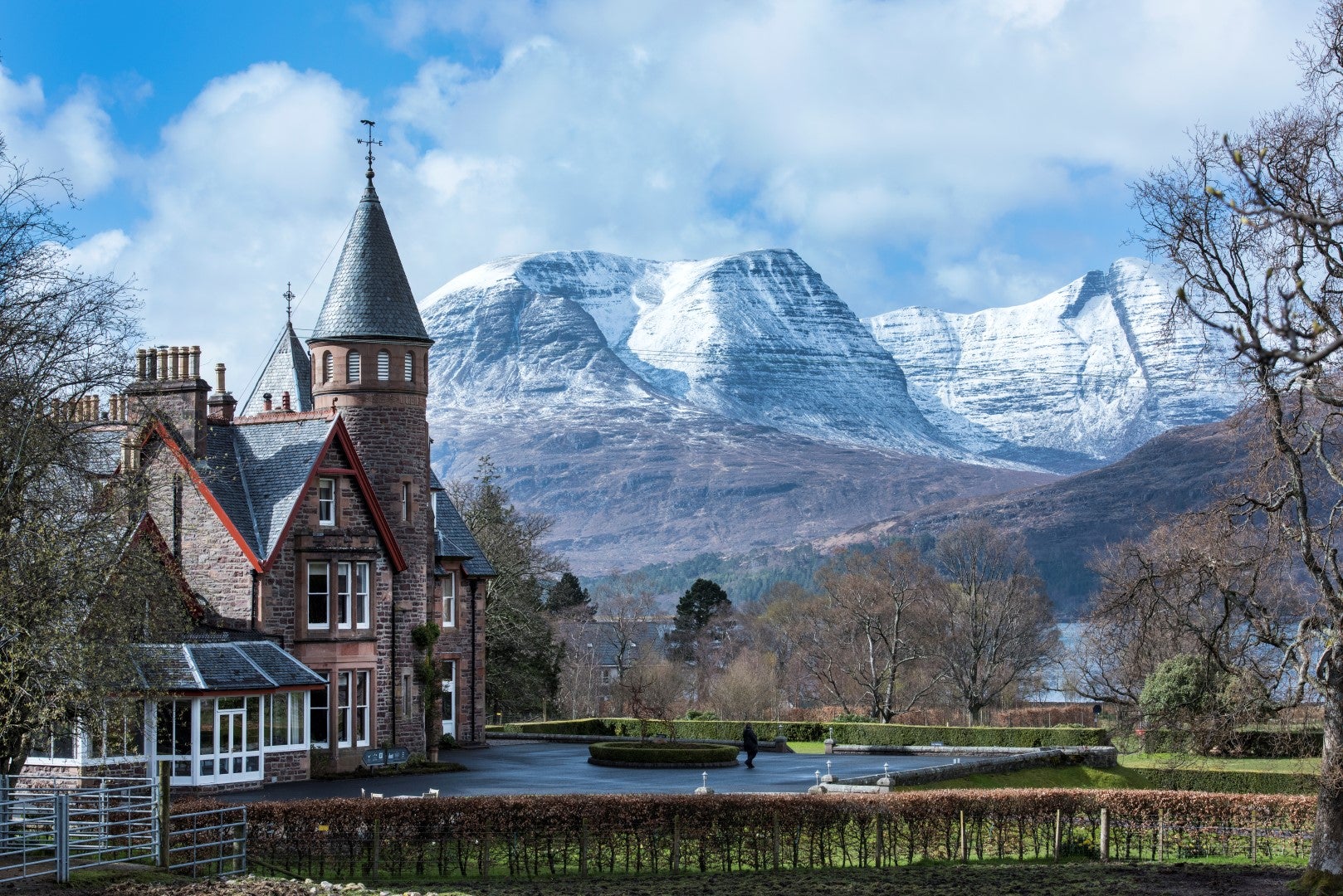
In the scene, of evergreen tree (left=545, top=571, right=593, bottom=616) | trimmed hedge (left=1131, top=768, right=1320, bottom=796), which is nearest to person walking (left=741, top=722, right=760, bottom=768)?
trimmed hedge (left=1131, top=768, right=1320, bottom=796)

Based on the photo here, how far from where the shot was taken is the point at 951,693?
9025 centimetres

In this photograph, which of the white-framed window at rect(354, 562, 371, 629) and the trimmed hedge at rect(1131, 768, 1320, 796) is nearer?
the white-framed window at rect(354, 562, 371, 629)

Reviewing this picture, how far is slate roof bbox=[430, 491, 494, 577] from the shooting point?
49.9m

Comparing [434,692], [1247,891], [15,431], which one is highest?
[15,431]

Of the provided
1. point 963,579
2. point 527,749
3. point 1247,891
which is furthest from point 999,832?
point 963,579

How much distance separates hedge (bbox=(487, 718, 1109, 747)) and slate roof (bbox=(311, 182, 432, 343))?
1771 cm

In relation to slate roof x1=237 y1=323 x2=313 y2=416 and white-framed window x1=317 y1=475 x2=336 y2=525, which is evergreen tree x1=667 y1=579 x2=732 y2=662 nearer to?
slate roof x1=237 y1=323 x2=313 y2=416

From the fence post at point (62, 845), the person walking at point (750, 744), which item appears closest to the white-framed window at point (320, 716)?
the person walking at point (750, 744)

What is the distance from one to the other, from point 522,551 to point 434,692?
26.7m

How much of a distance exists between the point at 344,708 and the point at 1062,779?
67.3ft

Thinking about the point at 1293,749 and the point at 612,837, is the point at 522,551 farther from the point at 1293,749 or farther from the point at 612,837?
the point at 612,837

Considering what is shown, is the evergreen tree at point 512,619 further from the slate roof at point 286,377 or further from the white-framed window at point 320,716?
the white-framed window at point 320,716

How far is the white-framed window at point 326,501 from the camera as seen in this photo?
137 ft

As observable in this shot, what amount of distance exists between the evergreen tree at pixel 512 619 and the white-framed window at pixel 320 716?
23.1m
